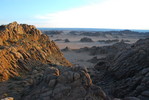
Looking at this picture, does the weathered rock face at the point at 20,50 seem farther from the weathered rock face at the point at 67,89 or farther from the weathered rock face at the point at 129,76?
the weathered rock face at the point at 129,76

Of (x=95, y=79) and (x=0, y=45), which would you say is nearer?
(x=0, y=45)

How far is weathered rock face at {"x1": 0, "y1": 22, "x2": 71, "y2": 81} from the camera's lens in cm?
1231

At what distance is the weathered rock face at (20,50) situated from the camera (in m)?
12.3

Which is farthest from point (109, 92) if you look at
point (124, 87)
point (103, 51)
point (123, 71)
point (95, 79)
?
point (103, 51)

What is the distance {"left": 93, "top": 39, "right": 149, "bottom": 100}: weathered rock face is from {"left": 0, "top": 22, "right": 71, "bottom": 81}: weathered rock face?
538 cm

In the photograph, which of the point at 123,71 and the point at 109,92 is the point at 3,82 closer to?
the point at 109,92

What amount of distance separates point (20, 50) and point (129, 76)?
8564 mm

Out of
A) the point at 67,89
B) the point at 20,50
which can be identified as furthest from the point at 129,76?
the point at 20,50

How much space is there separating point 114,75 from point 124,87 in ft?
10.3

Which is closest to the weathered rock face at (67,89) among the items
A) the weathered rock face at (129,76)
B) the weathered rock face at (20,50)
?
the weathered rock face at (20,50)

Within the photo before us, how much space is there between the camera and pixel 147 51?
1546 centimetres

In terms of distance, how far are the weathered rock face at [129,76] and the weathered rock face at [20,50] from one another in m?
5.38

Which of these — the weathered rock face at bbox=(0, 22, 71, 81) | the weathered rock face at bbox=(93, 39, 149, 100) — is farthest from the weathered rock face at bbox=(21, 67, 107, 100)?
the weathered rock face at bbox=(93, 39, 149, 100)

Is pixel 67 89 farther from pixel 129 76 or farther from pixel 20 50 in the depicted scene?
pixel 129 76
